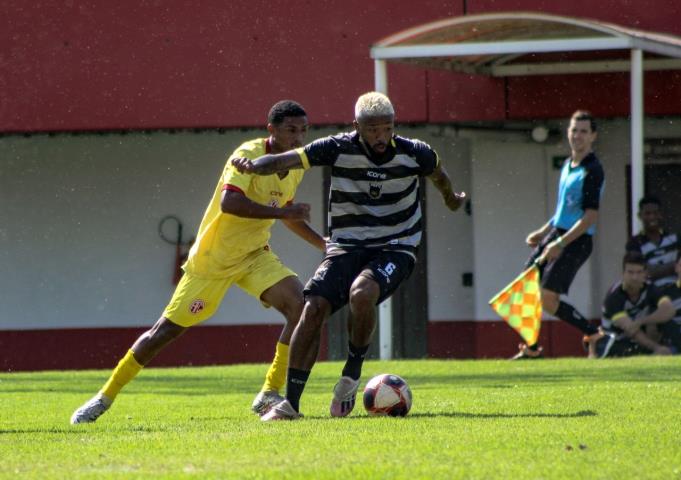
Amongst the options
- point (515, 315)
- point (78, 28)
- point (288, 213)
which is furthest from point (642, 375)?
point (78, 28)

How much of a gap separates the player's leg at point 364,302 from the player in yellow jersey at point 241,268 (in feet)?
2.44

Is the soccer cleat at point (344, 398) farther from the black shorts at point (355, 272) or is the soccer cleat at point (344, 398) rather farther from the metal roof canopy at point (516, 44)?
the metal roof canopy at point (516, 44)

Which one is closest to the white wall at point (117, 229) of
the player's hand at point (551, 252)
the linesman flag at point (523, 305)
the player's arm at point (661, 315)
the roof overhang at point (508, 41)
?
the roof overhang at point (508, 41)

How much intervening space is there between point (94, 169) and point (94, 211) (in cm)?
59

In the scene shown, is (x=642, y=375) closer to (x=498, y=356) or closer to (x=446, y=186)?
(x=446, y=186)

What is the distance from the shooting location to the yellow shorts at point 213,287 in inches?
379

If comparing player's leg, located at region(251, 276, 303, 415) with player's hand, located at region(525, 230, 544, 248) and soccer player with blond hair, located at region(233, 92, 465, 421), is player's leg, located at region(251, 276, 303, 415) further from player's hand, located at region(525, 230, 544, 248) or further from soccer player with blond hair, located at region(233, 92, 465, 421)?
player's hand, located at region(525, 230, 544, 248)

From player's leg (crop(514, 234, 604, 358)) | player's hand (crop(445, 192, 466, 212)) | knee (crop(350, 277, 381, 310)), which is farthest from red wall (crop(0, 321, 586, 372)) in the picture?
knee (crop(350, 277, 381, 310))

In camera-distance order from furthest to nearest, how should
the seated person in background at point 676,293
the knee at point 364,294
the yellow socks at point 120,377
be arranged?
the seated person in background at point 676,293 → the yellow socks at point 120,377 → the knee at point 364,294

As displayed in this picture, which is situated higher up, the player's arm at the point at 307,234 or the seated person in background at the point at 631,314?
the player's arm at the point at 307,234

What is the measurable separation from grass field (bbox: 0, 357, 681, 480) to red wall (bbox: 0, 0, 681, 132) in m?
7.53

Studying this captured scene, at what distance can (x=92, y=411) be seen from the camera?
9.52m

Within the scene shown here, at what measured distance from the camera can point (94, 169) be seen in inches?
845

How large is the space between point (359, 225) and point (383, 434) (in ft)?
5.79
